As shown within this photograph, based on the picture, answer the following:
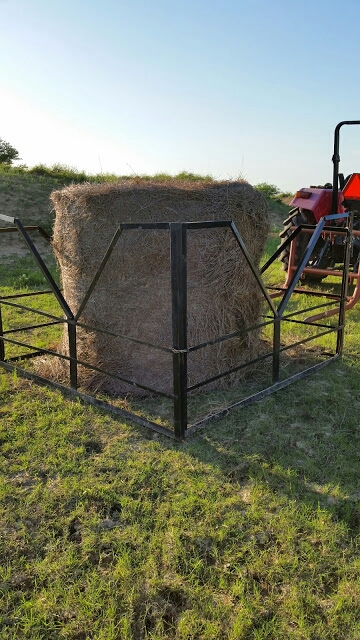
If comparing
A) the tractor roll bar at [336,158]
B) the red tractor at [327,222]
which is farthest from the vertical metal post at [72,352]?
the tractor roll bar at [336,158]

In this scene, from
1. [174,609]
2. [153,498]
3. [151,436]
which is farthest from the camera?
[151,436]

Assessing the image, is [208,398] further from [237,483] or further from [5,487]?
[5,487]

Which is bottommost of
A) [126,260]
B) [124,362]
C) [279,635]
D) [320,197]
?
[279,635]

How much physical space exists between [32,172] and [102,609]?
574 inches

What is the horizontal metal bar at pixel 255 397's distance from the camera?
3182 millimetres

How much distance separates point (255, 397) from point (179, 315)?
1089mm

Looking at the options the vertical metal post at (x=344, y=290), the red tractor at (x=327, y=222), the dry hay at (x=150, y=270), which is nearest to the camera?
the dry hay at (x=150, y=270)

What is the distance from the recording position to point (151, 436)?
10.3 feet

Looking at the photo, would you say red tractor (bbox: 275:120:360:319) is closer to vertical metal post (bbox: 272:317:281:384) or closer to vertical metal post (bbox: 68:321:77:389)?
vertical metal post (bbox: 272:317:281:384)

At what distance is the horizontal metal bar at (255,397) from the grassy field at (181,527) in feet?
0.18

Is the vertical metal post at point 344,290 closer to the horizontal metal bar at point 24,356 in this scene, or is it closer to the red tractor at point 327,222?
the red tractor at point 327,222

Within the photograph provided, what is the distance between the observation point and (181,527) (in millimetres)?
2252

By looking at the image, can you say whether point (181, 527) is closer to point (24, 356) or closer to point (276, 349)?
point (276, 349)

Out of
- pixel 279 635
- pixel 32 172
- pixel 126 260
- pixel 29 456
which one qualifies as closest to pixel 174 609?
pixel 279 635
